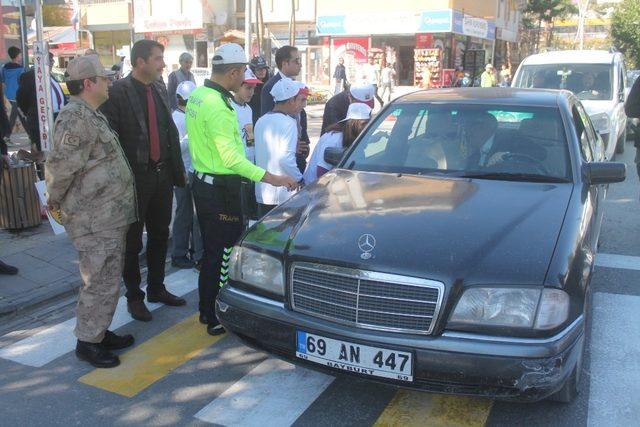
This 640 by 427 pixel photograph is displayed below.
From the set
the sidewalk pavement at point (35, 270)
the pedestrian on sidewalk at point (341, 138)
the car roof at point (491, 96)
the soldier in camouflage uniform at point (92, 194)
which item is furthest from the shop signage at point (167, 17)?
the soldier in camouflage uniform at point (92, 194)

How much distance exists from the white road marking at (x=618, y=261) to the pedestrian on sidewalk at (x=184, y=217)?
12.4 feet

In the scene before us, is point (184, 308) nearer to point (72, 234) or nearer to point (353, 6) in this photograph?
point (72, 234)

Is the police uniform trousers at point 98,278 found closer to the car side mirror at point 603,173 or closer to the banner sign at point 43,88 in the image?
the car side mirror at point 603,173

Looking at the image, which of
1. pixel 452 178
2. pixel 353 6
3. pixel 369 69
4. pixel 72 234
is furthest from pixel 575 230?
pixel 353 6

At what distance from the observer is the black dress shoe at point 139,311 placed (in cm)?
455

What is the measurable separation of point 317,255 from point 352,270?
217 mm

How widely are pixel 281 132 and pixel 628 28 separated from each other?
4885cm

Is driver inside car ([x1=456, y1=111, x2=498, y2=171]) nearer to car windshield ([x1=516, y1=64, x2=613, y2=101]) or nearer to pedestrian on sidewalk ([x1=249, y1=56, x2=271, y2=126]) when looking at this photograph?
pedestrian on sidewalk ([x1=249, y1=56, x2=271, y2=126])

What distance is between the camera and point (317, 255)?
3.05 metres

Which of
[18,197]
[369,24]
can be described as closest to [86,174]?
Answer: [18,197]

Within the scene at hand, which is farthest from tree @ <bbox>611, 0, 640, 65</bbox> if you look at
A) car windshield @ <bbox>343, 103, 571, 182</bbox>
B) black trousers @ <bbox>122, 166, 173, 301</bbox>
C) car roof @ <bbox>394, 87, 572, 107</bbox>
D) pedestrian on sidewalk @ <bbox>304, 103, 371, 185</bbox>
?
black trousers @ <bbox>122, 166, 173, 301</bbox>

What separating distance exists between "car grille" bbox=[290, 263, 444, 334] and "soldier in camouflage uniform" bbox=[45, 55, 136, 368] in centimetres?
132

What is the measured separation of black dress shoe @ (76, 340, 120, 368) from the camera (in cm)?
382

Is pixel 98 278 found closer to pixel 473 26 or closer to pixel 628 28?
pixel 473 26
